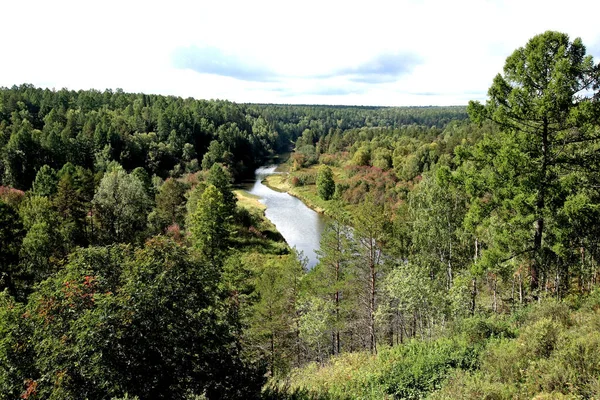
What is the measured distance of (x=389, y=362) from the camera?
42.6 ft

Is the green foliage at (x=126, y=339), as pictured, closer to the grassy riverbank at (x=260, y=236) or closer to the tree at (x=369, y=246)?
the tree at (x=369, y=246)

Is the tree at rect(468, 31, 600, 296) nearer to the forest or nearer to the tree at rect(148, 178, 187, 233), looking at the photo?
the forest

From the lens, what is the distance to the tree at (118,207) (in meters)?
38.8

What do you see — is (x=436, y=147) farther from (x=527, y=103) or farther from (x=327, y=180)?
(x=527, y=103)

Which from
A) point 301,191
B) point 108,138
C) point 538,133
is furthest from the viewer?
point 301,191

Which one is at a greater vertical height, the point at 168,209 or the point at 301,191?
the point at 168,209

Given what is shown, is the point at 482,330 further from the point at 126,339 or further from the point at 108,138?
the point at 108,138

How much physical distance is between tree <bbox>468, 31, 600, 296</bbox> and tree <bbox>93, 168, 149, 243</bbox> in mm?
34742

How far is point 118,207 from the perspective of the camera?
39406 mm

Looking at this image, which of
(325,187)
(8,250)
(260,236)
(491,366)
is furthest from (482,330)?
(325,187)

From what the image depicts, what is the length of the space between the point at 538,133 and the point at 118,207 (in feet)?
Answer: 122

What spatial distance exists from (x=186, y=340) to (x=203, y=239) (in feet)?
100

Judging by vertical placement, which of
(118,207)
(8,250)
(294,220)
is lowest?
(294,220)

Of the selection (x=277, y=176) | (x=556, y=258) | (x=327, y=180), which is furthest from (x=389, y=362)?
(x=277, y=176)
